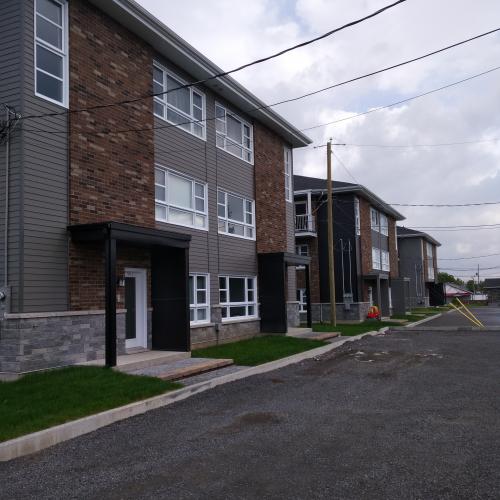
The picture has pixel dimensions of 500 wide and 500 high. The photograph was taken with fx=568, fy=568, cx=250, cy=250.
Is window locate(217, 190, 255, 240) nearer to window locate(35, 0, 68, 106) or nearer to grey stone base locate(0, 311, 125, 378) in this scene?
grey stone base locate(0, 311, 125, 378)

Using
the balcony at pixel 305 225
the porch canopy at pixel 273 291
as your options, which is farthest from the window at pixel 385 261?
the porch canopy at pixel 273 291

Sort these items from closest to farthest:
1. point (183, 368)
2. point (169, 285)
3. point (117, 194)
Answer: point (183, 368) < point (117, 194) < point (169, 285)

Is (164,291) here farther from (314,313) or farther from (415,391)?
(314,313)

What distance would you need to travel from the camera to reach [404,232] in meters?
58.2

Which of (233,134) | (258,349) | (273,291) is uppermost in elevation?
(233,134)

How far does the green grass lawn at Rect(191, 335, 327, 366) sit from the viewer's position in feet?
43.8

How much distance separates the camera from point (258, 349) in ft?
49.5

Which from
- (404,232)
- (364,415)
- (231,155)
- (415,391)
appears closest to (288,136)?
(231,155)

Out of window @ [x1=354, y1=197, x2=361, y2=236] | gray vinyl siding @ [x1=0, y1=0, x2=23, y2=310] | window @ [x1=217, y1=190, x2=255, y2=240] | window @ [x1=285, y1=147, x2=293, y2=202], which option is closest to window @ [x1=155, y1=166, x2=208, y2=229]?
window @ [x1=217, y1=190, x2=255, y2=240]

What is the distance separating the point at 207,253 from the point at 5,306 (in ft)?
23.9

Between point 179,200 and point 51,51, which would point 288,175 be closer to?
point 179,200

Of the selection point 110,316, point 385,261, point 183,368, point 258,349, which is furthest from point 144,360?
point 385,261

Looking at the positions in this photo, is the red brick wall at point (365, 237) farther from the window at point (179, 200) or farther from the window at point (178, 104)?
the window at point (178, 104)

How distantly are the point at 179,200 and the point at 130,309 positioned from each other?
356 centimetres
